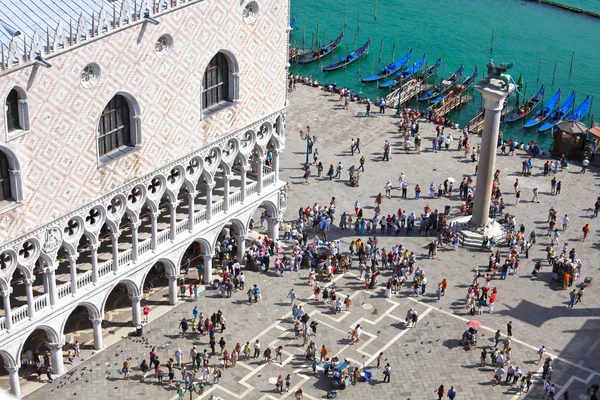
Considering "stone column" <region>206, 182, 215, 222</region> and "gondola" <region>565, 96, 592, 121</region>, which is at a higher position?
"gondola" <region>565, 96, 592, 121</region>

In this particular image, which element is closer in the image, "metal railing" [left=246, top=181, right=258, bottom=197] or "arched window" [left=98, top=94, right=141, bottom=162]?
"arched window" [left=98, top=94, right=141, bottom=162]

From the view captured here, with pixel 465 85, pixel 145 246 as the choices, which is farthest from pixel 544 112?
pixel 145 246

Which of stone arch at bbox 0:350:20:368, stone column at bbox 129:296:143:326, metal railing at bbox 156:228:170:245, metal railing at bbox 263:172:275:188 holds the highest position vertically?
metal railing at bbox 263:172:275:188

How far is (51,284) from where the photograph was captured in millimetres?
57125

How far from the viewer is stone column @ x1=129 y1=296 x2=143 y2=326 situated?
2482 inches

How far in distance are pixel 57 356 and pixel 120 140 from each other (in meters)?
12.8

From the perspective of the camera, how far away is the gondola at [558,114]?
3925 inches

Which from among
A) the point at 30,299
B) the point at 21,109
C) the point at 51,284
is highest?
the point at 21,109

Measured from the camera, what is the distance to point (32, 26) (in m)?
51.8

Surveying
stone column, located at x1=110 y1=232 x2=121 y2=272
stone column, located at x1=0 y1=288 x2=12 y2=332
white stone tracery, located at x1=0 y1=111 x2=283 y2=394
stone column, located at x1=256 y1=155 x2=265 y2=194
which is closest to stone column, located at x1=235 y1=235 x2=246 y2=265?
white stone tracery, located at x1=0 y1=111 x2=283 y2=394

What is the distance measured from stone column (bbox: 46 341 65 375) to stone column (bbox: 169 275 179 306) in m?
8.83

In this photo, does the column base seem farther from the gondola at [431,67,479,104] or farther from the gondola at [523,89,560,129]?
the gondola at [431,67,479,104]

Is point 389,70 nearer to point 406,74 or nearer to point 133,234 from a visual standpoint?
point 406,74

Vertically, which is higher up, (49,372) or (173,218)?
(173,218)
